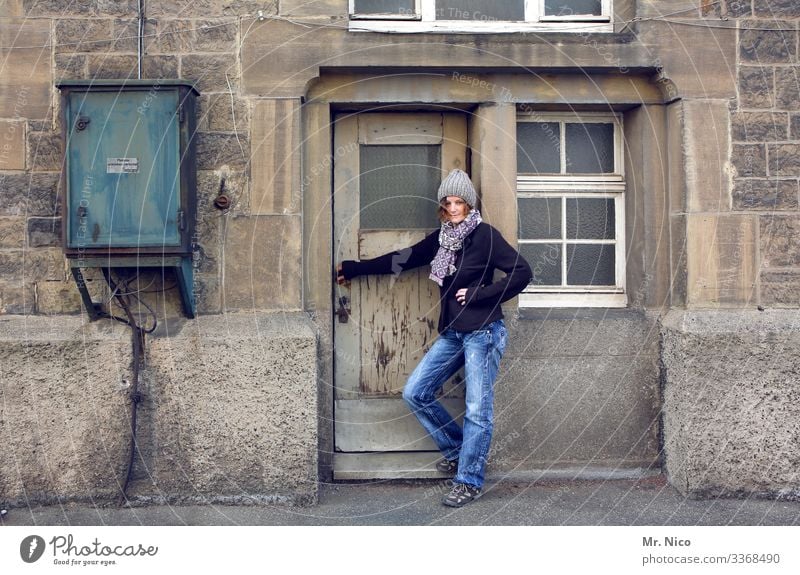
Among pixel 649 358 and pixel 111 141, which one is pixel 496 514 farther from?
pixel 111 141

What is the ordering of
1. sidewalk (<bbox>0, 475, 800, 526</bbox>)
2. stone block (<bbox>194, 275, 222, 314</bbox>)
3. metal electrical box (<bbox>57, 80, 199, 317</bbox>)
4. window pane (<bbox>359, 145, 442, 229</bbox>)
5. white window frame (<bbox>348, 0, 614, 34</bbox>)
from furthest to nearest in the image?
window pane (<bbox>359, 145, 442, 229</bbox>), white window frame (<bbox>348, 0, 614, 34</bbox>), stone block (<bbox>194, 275, 222, 314</bbox>), sidewalk (<bbox>0, 475, 800, 526</bbox>), metal electrical box (<bbox>57, 80, 199, 317</bbox>)

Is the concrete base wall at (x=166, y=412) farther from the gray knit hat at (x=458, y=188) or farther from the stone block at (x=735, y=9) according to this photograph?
the stone block at (x=735, y=9)

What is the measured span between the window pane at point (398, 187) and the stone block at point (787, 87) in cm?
220

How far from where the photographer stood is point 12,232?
19.9 feet

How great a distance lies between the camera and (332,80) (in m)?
6.40

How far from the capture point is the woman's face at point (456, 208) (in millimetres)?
6086

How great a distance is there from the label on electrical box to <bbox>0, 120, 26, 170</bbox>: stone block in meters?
0.68

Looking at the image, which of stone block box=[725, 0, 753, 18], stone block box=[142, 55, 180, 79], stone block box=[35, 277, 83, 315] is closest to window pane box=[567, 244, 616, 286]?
stone block box=[725, 0, 753, 18]

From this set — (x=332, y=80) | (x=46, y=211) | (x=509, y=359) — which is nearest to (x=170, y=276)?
(x=46, y=211)

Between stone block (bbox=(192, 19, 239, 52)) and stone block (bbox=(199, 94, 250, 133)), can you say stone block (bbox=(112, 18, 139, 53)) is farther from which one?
stone block (bbox=(199, 94, 250, 133))

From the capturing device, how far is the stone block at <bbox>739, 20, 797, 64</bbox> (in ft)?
20.9

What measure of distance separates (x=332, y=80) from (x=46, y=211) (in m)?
1.94

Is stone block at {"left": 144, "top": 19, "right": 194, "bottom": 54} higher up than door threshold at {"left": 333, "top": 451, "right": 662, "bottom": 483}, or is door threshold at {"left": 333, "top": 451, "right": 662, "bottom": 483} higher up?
stone block at {"left": 144, "top": 19, "right": 194, "bottom": 54}

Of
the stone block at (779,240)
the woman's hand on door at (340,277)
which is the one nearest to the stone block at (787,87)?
the stone block at (779,240)
